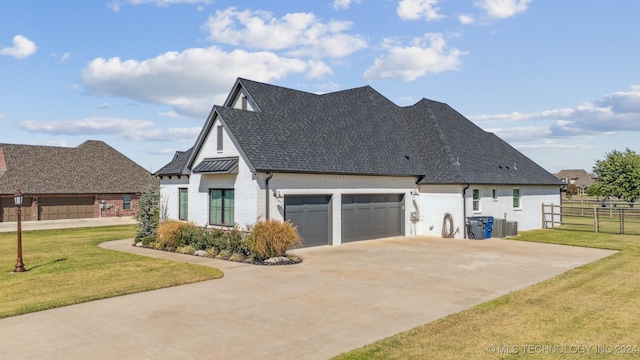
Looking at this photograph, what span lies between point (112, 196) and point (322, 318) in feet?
130

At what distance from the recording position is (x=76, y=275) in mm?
14086

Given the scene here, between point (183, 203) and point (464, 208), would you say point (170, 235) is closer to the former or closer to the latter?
point (183, 203)

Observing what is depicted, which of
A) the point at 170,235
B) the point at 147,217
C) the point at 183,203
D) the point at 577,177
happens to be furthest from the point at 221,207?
the point at 577,177

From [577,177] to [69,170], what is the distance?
124m

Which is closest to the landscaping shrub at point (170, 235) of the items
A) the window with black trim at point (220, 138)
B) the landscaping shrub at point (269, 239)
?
the window with black trim at point (220, 138)

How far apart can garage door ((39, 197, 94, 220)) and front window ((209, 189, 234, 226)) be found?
86.4 feet

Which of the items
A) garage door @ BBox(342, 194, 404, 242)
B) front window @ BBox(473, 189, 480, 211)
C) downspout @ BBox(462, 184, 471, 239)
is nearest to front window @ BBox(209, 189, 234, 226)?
garage door @ BBox(342, 194, 404, 242)

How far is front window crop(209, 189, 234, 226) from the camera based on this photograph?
20.2m

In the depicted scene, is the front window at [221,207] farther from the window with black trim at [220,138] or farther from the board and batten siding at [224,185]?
the window with black trim at [220,138]

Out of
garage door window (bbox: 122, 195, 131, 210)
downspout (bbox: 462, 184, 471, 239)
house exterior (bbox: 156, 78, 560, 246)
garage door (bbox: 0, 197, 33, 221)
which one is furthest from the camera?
garage door window (bbox: 122, 195, 131, 210)

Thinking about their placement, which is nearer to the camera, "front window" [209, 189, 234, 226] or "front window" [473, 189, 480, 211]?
"front window" [209, 189, 234, 226]

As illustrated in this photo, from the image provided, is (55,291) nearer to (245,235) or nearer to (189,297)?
(189,297)

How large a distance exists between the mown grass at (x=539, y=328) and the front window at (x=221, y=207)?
12873 millimetres

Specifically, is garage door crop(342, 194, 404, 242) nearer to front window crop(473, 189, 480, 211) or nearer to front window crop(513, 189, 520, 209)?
front window crop(473, 189, 480, 211)
